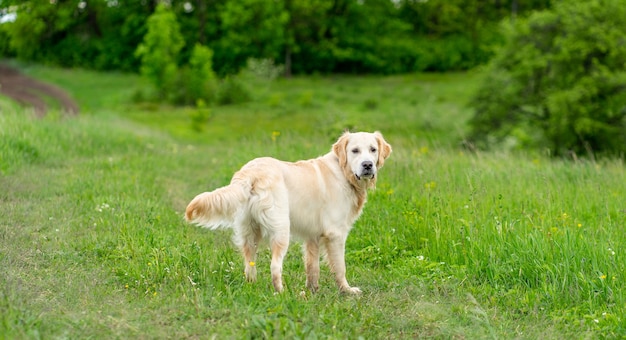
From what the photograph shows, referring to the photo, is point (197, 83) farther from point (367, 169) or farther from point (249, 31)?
point (367, 169)

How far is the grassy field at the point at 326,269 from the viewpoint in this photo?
14.9 feet

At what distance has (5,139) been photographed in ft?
35.5

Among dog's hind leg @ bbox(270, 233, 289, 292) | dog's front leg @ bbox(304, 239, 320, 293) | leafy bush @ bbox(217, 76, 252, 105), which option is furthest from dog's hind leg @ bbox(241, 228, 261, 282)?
leafy bush @ bbox(217, 76, 252, 105)

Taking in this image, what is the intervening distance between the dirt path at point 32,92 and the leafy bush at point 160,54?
405cm

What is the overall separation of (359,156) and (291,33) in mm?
40865

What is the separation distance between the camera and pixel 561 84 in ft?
71.8

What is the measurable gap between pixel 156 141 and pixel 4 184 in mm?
7308

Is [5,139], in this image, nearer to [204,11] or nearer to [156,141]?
[156,141]

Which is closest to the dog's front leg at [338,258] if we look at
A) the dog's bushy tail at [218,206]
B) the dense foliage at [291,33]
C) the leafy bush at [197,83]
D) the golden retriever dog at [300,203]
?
the golden retriever dog at [300,203]

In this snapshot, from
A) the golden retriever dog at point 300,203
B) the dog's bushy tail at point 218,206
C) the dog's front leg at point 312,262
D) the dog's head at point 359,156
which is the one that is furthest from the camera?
the dog's front leg at point 312,262

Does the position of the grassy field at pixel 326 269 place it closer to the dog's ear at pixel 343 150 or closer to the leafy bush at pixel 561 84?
the dog's ear at pixel 343 150

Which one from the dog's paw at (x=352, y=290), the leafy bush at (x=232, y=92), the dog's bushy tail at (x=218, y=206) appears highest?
the dog's bushy tail at (x=218, y=206)

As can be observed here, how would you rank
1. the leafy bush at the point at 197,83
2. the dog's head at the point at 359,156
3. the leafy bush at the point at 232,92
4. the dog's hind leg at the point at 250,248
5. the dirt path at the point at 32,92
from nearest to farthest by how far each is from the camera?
the dog's hind leg at the point at 250,248 < the dog's head at the point at 359,156 < the dirt path at the point at 32,92 < the leafy bush at the point at 197,83 < the leafy bush at the point at 232,92

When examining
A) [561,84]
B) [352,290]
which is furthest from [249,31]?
[352,290]
